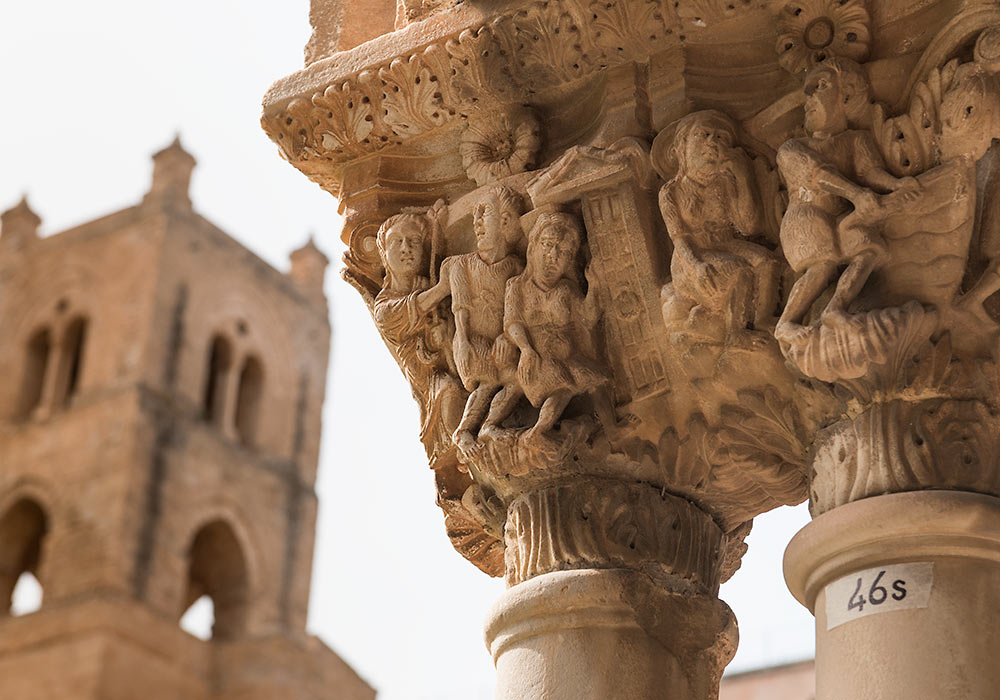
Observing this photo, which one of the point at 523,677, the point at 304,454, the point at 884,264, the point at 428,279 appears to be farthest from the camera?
the point at 304,454

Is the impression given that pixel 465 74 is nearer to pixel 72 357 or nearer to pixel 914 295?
pixel 914 295

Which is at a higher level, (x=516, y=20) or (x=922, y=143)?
(x=516, y=20)

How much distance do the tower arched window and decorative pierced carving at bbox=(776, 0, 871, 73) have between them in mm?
20865

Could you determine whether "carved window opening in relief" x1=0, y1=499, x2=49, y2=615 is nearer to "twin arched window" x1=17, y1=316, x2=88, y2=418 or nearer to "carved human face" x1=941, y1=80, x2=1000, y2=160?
"twin arched window" x1=17, y1=316, x2=88, y2=418

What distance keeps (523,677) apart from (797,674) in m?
9.60

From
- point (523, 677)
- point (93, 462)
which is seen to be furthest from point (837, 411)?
point (93, 462)

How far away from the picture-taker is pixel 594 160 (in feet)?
8.29

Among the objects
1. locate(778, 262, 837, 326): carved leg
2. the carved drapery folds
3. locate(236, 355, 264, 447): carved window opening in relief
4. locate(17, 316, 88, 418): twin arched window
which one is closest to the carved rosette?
the carved drapery folds

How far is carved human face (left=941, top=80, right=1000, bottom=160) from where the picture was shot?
7.30 feet

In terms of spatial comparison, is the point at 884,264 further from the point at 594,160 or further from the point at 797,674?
the point at 797,674

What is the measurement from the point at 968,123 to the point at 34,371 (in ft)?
74.4

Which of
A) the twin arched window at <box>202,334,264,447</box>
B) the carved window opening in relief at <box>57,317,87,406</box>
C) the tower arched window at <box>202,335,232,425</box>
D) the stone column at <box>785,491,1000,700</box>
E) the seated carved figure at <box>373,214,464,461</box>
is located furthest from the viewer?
the twin arched window at <box>202,334,264,447</box>

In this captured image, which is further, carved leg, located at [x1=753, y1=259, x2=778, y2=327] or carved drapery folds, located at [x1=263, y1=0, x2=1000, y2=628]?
carved leg, located at [x1=753, y1=259, x2=778, y2=327]

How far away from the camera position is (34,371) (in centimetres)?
2398
